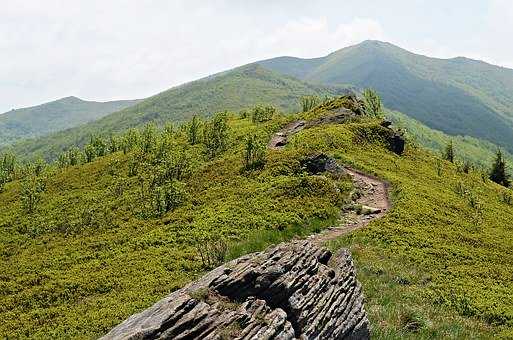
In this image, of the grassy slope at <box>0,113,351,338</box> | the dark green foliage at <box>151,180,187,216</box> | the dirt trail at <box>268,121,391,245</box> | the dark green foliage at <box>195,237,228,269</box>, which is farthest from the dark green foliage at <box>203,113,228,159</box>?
the dark green foliage at <box>195,237,228,269</box>

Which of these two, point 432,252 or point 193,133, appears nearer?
point 432,252

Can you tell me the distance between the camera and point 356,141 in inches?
2842

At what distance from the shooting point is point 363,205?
50.3 m

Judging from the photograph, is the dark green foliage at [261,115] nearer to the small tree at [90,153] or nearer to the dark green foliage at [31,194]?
the small tree at [90,153]

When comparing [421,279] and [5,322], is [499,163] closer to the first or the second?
[421,279]

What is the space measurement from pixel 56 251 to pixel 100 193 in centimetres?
1667

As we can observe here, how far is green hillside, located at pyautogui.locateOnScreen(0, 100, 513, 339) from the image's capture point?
105ft

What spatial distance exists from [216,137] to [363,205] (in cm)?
3389

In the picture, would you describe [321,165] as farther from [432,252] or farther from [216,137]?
[216,137]

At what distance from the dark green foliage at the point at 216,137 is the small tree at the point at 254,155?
8.79m

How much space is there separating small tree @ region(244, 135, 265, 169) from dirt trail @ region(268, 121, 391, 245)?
36.1 feet

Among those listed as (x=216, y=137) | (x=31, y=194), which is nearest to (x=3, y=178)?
(x=31, y=194)

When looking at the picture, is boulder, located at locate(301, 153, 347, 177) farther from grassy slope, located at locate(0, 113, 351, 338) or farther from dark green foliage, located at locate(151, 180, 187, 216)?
dark green foliage, located at locate(151, 180, 187, 216)

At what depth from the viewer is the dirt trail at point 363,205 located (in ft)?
142
